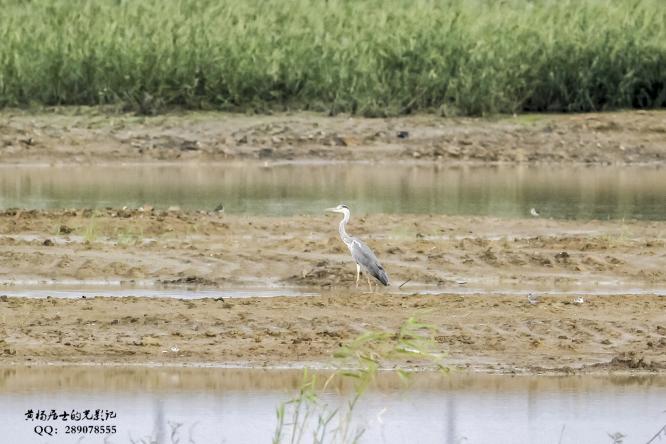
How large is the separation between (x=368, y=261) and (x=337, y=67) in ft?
39.4

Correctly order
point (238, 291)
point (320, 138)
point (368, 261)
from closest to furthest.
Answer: point (368, 261), point (238, 291), point (320, 138)

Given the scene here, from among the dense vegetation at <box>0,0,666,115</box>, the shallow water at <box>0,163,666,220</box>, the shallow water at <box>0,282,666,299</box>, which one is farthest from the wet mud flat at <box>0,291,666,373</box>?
the dense vegetation at <box>0,0,666,115</box>

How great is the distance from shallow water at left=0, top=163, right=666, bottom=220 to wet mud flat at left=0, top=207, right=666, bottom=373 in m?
1.45

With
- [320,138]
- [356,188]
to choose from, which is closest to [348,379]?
[356,188]

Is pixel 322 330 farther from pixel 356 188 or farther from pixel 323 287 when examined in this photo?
pixel 356 188

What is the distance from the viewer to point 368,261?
13.1m

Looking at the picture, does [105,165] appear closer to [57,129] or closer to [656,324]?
[57,129]

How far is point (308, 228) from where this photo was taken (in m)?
16.5

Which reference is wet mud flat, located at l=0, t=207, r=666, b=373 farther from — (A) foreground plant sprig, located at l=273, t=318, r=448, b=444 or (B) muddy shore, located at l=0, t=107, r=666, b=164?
(B) muddy shore, located at l=0, t=107, r=666, b=164

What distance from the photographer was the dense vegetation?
24750mm

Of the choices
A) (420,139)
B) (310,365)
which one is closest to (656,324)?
(310,365)

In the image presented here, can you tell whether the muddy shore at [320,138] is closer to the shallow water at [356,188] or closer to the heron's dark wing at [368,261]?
the shallow water at [356,188]

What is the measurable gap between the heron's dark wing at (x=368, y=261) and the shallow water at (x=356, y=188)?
4.65 metres

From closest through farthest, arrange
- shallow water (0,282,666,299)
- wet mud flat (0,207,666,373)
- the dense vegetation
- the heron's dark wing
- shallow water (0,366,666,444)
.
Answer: shallow water (0,366,666,444) < wet mud flat (0,207,666,373) < the heron's dark wing < shallow water (0,282,666,299) < the dense vegetation
